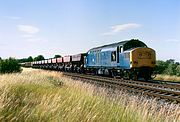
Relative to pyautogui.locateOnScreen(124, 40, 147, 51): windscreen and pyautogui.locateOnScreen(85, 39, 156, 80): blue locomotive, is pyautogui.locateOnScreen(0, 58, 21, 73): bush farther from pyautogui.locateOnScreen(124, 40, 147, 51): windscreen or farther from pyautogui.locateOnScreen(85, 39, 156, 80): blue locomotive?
pyautogui.locateOnScreen(124, 40, 147, 51): windscreen

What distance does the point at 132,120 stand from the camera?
7152mm

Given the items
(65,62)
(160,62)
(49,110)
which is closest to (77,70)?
(65,62)

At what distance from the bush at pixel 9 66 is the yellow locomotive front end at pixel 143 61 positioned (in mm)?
22973

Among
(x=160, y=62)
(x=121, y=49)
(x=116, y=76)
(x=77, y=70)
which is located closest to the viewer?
(x=121, y=49)

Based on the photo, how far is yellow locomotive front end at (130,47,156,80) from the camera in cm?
2608

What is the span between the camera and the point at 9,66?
153 ft

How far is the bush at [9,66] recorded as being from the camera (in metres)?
45.7

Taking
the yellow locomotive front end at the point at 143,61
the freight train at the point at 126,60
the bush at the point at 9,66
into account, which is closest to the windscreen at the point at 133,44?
the freight train at the point at 126,60

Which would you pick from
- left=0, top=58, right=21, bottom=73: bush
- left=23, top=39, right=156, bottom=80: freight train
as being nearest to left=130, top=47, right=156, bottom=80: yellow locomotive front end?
left=23, top=39, right=156, bottom=80: freight train

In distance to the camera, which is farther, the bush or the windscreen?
the bush

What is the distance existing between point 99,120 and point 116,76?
23.8 meters

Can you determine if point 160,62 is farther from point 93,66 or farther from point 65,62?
point 93,66

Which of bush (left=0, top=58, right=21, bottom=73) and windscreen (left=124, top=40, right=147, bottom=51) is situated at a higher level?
windscreen (left=124, top=40, right=147, bottom=51)

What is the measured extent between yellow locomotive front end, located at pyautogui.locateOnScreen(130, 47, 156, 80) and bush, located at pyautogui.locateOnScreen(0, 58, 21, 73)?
23.0 metres
